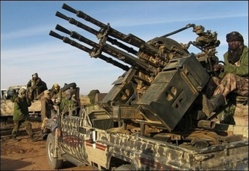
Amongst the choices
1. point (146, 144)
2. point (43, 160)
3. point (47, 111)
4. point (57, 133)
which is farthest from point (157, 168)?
point (47, 111)

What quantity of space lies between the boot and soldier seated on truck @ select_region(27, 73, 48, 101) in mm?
13177

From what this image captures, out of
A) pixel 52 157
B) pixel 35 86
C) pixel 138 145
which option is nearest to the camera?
pixel 138 145

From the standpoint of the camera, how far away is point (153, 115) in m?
5.80

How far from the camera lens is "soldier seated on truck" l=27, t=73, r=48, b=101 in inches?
712

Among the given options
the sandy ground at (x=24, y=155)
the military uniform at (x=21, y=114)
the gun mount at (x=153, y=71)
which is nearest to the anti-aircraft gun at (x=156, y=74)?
the gun mount at (x=153, y=71)

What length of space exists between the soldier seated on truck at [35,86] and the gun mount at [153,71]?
36.2ft

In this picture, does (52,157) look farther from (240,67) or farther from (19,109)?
(19,109)

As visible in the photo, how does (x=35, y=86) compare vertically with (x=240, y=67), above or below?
above

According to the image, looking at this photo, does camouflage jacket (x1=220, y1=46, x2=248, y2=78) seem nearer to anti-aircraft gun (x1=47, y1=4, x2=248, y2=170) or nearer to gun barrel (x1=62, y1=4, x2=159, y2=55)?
anti-aircraft gun (x1=47, y1=4, x2=248, y2=170)

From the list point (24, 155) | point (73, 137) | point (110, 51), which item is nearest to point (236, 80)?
point (110, 51)

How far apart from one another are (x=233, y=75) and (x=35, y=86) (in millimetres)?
13439

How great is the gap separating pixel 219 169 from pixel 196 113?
2085 mm

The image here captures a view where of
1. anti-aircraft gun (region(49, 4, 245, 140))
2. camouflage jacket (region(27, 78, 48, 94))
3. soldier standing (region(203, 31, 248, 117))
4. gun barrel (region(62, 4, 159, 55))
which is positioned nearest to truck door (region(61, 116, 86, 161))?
anti-aircraft gun (region(49, 4, 245, 140))

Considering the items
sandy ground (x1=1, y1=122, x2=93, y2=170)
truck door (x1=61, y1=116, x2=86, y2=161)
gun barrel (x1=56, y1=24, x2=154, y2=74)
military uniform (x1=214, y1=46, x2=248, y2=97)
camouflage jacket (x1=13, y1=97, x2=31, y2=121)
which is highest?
gun barrel (x1=56, y1=24, x2=154, y2=74)
